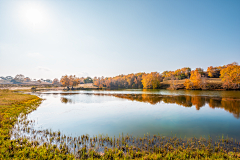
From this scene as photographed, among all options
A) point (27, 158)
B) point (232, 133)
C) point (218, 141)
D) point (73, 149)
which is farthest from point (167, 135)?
point (27, 158)

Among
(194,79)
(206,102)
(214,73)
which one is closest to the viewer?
(206,102)

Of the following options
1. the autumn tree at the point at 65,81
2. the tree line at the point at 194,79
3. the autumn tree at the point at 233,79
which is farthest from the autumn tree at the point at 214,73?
the autumn tree at the point at 65,81

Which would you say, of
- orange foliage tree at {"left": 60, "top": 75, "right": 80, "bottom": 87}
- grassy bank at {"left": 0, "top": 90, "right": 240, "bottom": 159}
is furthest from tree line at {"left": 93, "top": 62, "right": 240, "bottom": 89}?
grassy bank at {"left": 0, "top": 90, "right": 240, "bottom": 159}

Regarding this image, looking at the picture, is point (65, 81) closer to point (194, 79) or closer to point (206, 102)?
point (194, 79)

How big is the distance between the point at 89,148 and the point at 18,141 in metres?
6.41

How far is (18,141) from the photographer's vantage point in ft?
33.7

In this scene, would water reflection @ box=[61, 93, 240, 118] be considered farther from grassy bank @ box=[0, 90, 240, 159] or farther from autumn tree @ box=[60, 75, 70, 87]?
autumn tree @ box=[60, 75, 70, 87]

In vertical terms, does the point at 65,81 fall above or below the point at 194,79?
below

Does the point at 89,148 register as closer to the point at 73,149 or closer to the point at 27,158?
the point at 73,149

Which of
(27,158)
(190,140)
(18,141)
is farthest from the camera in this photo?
(190,140)

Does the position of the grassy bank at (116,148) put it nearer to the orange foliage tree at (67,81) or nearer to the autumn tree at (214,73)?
the orange foliage tree at (67,81)

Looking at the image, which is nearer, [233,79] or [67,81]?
[233,79]

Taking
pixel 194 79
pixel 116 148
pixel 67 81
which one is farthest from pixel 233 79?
pixel 67 81

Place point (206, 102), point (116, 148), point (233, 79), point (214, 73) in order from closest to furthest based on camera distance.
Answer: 1. point (116, 148)
2. point (206, 102)
3. point (233, 79)
4. point (214, 73)
